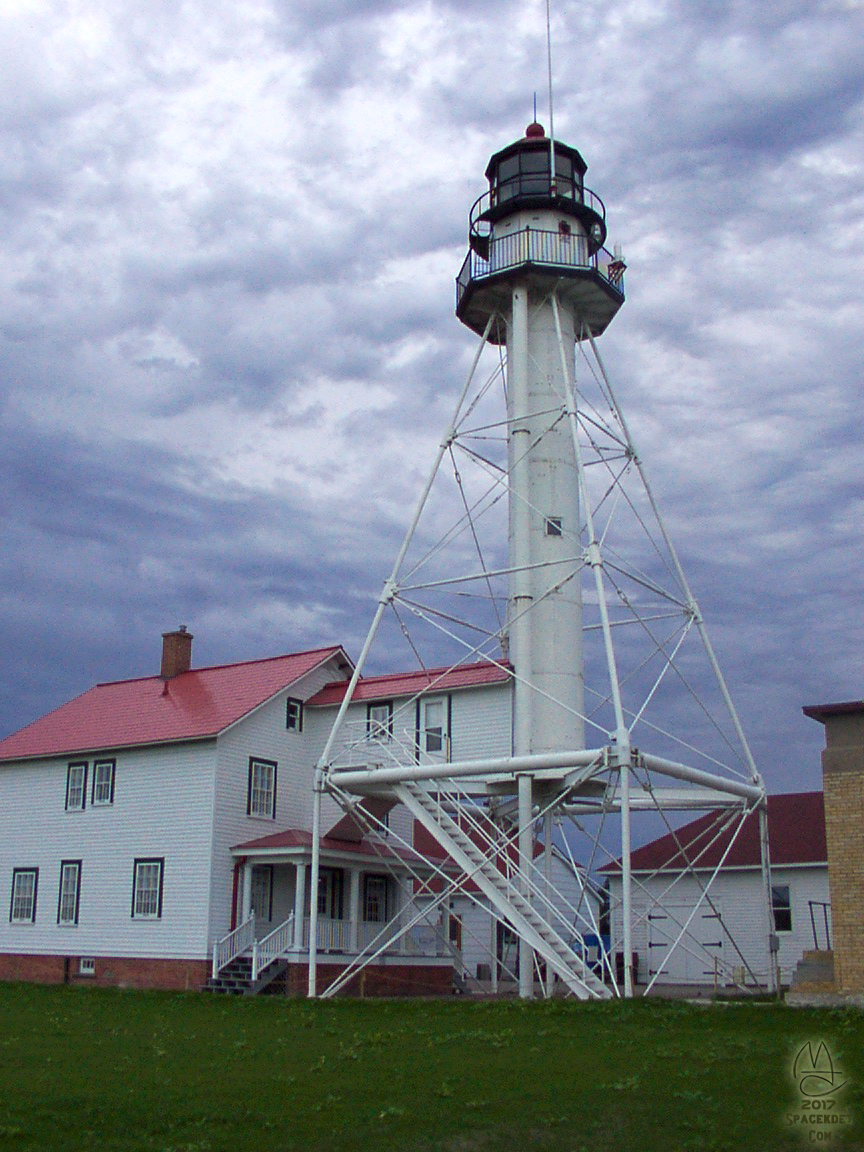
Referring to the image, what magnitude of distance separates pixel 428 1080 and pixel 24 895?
24.2 m

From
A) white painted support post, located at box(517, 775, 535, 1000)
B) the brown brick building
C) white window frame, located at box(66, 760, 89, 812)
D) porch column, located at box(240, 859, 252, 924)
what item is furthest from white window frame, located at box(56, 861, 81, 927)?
the brown brick building

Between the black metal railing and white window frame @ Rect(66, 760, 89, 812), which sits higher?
the black metal railing

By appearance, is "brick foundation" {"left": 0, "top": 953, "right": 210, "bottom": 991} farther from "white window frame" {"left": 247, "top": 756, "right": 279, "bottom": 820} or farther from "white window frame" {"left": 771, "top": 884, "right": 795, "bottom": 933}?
"white window frame" {"left": 771, "top": 884, "right": 795, "bottom": 933}

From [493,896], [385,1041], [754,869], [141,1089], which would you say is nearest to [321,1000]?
[493,896]

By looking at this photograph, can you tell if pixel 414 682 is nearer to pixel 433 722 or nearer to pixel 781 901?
pixel 433 722

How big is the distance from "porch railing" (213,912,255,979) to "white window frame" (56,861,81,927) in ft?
17.0

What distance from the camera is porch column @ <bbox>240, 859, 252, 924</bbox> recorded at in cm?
2998

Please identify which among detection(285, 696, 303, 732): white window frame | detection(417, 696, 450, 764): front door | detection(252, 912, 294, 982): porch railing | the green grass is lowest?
the green grass

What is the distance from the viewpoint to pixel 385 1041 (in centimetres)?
1568

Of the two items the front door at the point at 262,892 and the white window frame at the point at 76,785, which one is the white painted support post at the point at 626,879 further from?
the white window frame at the point at 76,785

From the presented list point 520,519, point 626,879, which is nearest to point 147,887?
point 520,519

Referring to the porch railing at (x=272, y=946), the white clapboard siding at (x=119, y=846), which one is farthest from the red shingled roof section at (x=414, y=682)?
the porch railing at (x=272, y=946)

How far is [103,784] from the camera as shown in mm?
32969

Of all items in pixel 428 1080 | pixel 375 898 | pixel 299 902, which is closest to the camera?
pixel 428 1080
